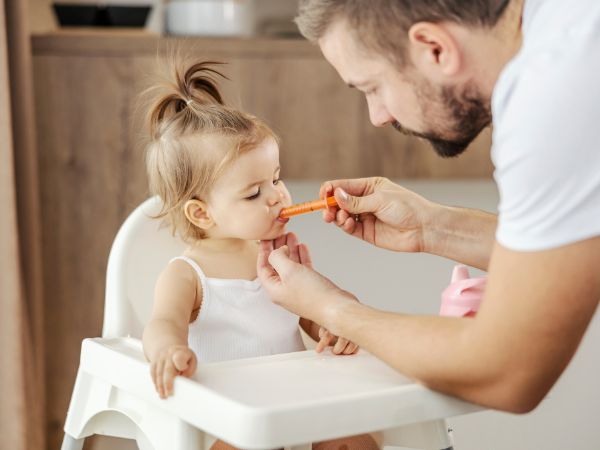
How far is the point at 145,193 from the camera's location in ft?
8.64

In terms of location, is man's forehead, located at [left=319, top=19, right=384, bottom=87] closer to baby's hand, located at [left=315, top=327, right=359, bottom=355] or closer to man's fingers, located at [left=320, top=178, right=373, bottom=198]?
man's fingers, located at [left=320, top=178, right=373, bottom=198]

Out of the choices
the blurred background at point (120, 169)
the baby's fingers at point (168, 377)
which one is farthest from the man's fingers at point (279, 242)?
the blurred background at point (120, 169)

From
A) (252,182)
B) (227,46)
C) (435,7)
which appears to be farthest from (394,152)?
(435,7)

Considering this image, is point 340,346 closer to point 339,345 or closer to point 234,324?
point 339,345

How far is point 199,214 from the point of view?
1.48m

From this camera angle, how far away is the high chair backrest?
148cm

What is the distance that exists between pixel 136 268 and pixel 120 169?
3.73 feet

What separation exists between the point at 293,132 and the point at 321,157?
111mm

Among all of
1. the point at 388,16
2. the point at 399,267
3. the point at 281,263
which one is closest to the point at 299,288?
the point at 281,263

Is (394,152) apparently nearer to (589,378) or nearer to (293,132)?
(293,132)

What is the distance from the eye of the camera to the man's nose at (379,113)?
1294mm

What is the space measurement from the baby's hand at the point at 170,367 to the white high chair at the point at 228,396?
14 millimetres

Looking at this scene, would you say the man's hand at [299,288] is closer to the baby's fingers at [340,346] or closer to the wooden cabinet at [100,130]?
the baby's fingers at [340,346]

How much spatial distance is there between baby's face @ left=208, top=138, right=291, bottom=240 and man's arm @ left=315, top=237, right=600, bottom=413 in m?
0.41
